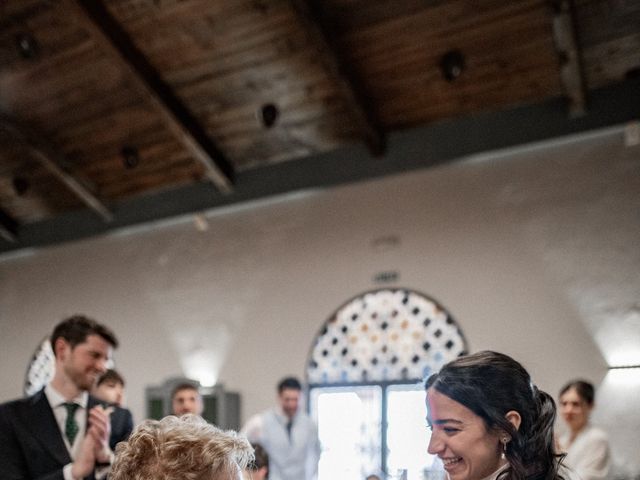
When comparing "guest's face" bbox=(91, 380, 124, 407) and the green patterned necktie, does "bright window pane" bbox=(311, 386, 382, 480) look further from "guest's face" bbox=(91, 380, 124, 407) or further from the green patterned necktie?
the green patterned necktie

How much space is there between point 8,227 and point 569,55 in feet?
25.2

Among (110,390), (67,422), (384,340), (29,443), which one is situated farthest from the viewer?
(384,340)

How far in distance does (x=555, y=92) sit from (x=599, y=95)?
1.17 feet

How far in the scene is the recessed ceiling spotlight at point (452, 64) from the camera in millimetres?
6219

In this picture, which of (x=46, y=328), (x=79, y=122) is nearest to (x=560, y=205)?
(x=79, y=122)

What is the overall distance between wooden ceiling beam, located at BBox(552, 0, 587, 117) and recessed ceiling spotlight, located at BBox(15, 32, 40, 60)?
4.61 metres

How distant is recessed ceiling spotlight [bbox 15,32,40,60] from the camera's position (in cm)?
688

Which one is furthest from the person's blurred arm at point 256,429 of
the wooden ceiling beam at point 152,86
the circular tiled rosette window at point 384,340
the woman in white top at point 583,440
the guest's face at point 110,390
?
the wooden ceiling beam at point 152,86

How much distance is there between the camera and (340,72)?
20.7 feet

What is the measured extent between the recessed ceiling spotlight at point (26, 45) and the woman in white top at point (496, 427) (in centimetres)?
649

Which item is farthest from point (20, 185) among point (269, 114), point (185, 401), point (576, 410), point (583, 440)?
point (583, 440)

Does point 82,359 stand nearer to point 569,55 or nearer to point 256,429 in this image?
point 256,429

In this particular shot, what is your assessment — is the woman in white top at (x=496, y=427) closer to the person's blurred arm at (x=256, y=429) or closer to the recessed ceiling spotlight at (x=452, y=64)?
the person's blurred arm at (x=256, y=429)

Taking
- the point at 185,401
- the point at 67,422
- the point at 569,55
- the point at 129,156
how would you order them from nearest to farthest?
the point at 67,422 < the point at 185,401 < the point at 569,55 < the point at 129,156
